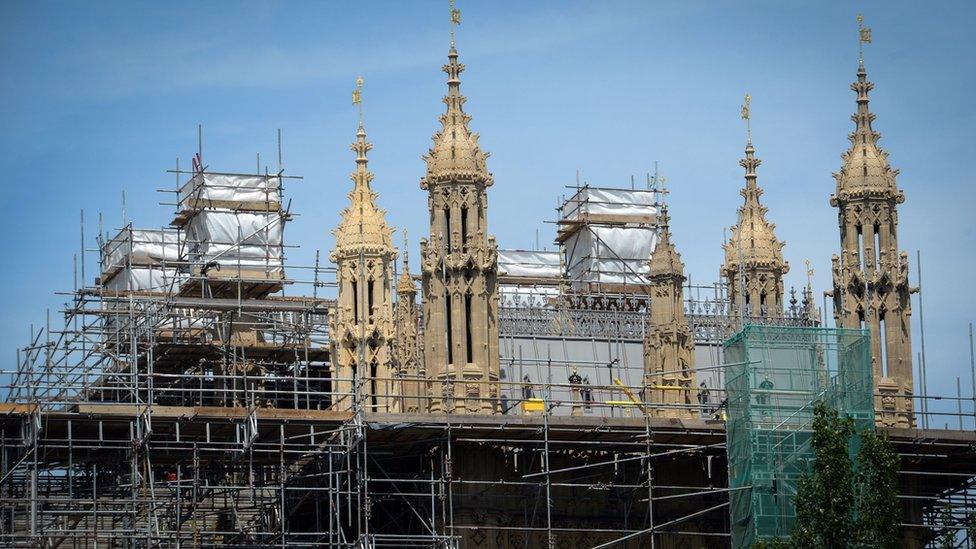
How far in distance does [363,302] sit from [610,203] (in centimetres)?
2719

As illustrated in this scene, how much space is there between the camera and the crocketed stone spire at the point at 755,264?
7900cm

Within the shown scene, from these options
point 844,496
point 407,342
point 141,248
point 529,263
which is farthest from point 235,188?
point 844,496

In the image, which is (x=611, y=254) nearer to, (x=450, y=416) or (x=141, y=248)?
(x=141, y=248)

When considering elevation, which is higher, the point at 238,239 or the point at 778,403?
the point at 238,239

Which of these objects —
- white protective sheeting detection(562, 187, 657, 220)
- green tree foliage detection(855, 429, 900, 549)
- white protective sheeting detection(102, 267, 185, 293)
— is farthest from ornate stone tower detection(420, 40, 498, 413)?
white protective sheeting detection(562, 187, 657, 220)

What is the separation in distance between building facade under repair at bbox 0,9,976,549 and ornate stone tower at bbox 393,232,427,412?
0.52 ft

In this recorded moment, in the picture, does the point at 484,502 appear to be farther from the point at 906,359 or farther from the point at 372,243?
the point at 906,359

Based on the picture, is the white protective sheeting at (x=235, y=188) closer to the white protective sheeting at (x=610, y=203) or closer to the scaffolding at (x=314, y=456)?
the scaffolding at (x=314, y=456)

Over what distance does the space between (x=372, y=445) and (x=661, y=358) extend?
1176 cm

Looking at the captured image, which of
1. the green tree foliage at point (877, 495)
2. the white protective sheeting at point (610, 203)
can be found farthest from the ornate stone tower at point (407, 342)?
the green tree foliage at point (877, 495)

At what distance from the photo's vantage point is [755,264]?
79125 millimetres

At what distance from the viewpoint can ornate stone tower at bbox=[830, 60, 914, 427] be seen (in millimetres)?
68562

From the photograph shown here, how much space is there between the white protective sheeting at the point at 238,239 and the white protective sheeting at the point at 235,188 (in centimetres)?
52

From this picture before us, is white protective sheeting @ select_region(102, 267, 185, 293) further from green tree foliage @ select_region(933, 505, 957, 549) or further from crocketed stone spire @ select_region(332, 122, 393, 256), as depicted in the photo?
green tree foliage @ select_region(933, 505, 957, 549)
